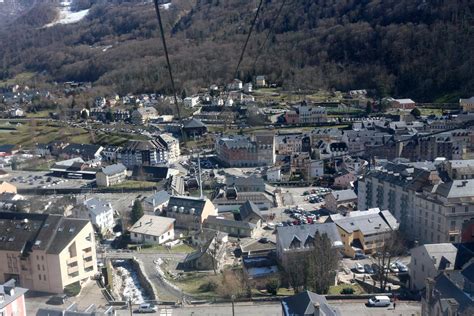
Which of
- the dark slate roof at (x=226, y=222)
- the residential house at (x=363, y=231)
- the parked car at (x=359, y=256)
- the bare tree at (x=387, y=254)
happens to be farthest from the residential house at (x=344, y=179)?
the parked car at (x=359, y=256)

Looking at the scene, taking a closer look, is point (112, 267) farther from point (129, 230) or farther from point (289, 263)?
point (289, 263)

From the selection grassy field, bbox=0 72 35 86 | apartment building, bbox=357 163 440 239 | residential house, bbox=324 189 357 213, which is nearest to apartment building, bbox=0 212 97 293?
residential house, bbox=324 189 357 213

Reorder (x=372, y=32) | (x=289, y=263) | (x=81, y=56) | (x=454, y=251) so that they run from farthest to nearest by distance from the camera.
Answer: (x=81, y=56)
(x=372, y=32)
(x=289, y=263)
(x=454, y=251)

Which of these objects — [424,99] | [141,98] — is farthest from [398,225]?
[141,98]

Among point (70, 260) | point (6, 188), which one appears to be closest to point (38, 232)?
point (70, 260)

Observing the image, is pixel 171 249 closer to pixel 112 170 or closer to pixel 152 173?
pixel 152 173

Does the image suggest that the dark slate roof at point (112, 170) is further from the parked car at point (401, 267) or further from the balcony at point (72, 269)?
the parked car at point (401, 267)

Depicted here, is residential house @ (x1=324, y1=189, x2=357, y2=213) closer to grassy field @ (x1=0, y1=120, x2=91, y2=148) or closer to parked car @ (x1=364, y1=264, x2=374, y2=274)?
parked car @ (x1=364, y1=264, x2=374, y2=274)
